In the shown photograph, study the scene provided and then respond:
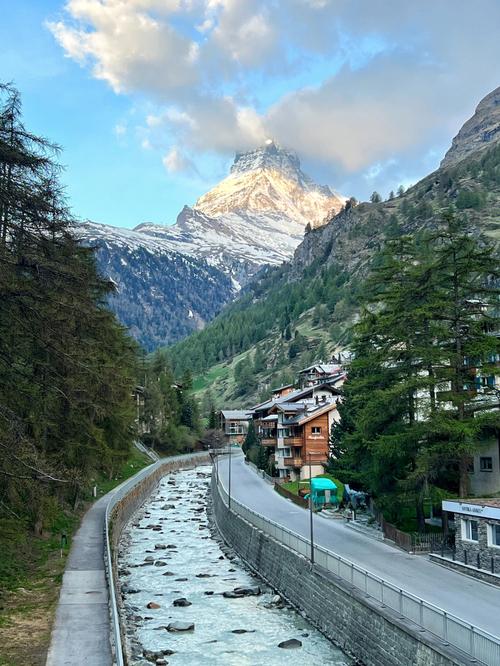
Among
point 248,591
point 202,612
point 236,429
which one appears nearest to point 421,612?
point 202,612

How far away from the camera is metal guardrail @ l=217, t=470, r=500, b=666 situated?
1741 centimetres

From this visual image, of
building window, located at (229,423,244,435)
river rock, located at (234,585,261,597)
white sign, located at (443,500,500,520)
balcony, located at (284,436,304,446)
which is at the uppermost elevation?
building window, located at (229,423,244,435)

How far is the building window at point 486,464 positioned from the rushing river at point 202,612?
557 inches

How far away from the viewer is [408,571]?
30.1 metres

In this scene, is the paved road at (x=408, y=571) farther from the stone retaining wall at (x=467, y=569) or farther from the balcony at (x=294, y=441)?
the balcony at (x=294, y=441)

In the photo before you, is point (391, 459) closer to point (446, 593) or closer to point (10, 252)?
point (446, 593)

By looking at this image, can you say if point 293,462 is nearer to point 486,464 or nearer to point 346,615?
point 486,464

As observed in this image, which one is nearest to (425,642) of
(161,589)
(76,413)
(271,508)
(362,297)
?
(161,589)

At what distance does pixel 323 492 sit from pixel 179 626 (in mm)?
26866

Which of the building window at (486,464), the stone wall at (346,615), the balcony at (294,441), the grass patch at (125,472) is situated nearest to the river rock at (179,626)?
the stone wall at (346,615)

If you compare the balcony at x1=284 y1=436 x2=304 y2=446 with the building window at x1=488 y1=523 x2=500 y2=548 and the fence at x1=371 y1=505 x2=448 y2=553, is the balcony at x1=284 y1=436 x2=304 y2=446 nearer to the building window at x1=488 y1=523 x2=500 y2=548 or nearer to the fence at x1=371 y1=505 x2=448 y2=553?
the fence at x1=371 y1=505 x2=448 y2=553

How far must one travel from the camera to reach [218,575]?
39688 mm

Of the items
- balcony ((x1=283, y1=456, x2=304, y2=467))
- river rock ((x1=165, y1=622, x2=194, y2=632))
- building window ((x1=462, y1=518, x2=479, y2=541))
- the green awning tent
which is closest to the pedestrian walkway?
river rock ((x1=165, y1=622, x2=194, y2=632))

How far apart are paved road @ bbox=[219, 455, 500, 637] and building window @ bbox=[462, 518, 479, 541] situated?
5.89 feet
